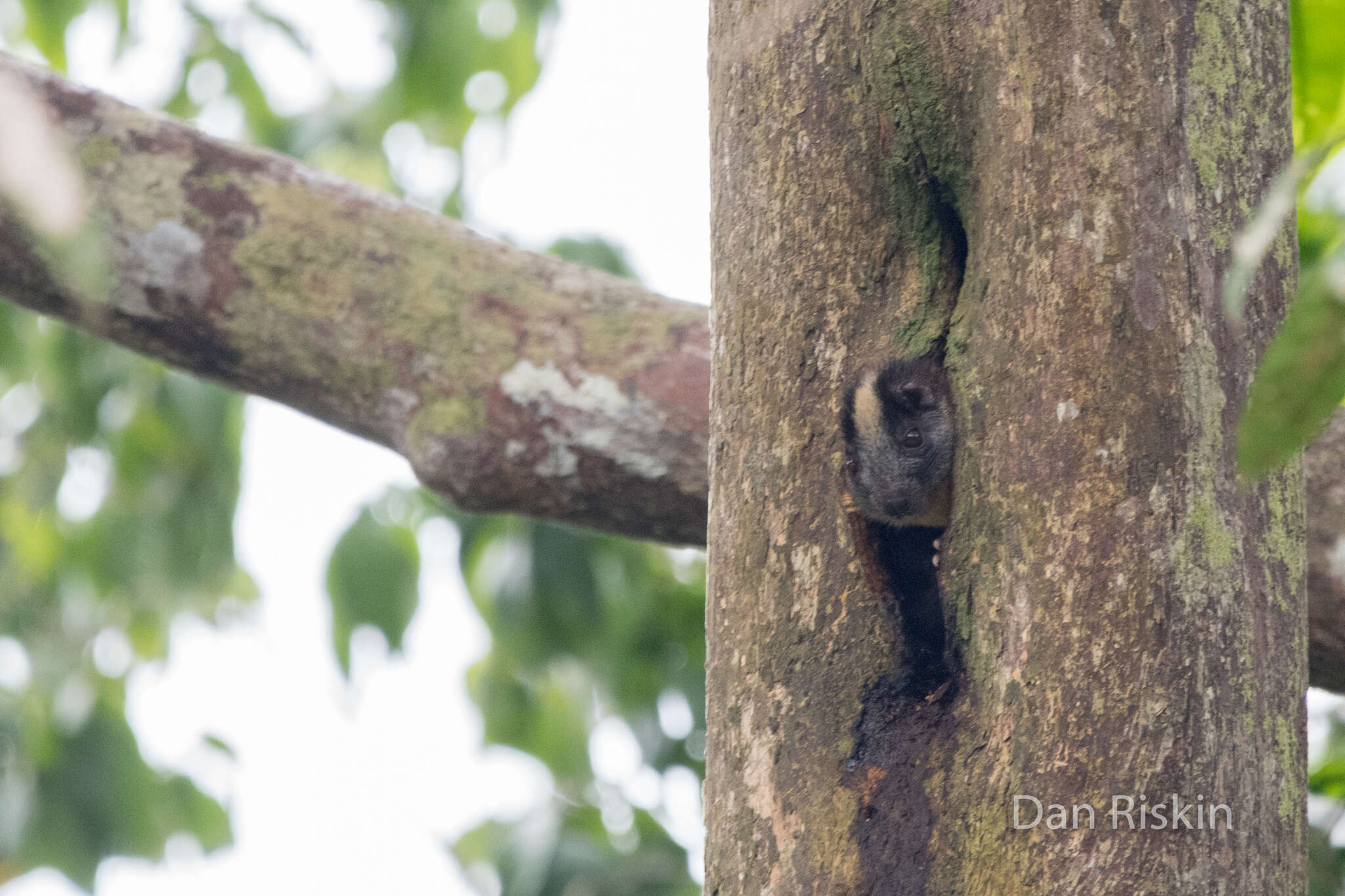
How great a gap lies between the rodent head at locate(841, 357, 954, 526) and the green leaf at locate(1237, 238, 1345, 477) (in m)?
0.59

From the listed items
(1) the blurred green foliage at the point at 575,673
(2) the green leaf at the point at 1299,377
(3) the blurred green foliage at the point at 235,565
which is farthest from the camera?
(3) the blurred green foliage at the point at 235,565

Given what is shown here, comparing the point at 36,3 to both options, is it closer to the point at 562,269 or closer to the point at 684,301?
the point at 562,269

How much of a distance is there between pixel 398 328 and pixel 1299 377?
1.53 m

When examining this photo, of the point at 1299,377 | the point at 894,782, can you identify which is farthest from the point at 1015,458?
the point at 1299,377

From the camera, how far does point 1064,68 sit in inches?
38.2

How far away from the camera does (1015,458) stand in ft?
3.11

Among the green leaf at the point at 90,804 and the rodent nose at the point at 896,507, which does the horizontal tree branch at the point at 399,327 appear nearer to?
the rodent nose at the point at 896,507

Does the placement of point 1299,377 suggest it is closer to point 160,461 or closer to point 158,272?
point 158,272

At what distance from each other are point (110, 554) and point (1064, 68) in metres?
2.93

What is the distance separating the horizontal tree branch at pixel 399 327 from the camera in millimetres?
1741

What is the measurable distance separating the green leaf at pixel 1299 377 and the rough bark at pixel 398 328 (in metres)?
1.31

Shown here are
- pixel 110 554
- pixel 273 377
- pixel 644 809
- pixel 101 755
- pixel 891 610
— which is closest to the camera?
pixel 891 610

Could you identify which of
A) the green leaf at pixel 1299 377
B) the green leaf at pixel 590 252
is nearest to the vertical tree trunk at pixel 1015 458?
the green leaf at pixel 1299 377

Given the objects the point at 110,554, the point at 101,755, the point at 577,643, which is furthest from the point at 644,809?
the point at 110,554
